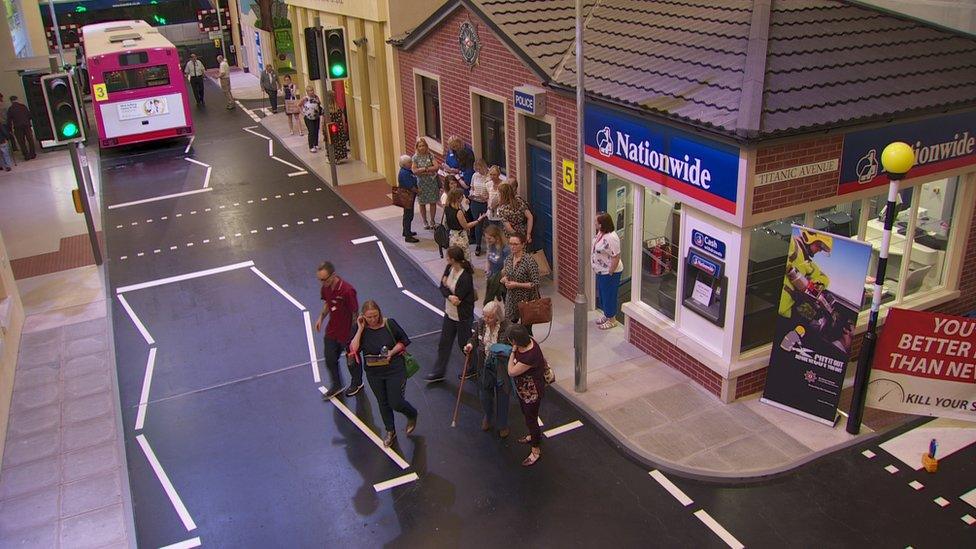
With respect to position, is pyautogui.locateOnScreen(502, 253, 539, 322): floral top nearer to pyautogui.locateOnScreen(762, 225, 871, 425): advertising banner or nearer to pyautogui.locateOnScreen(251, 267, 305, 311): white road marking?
pyautogui.locateOnScreen(762, 225, 871, 425): advertising banner

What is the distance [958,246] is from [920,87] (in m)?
2.29

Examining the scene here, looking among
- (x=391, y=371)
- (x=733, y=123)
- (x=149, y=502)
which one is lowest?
(x=149, y=502)

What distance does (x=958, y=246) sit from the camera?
32.6 feet

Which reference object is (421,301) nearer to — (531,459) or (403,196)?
(403,196)

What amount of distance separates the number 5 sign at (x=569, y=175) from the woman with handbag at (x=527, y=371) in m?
3.61

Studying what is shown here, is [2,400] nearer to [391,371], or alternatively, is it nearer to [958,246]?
[391,371]

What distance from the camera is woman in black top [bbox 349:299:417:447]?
27.0 ft

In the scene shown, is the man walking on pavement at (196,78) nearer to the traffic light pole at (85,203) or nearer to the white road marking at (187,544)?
the traffic light pole at (85,203)

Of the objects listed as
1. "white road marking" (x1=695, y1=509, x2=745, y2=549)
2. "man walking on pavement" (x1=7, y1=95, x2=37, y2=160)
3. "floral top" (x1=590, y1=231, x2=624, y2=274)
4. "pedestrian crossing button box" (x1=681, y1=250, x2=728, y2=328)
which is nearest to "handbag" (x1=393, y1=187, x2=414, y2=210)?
"floral top" (x1=590, y1=231, x2=624, y2=274)

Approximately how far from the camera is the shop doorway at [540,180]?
12.0 metres

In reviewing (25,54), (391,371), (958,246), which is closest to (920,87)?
(958,246)

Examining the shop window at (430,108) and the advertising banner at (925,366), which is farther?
the shop window at (430,108)

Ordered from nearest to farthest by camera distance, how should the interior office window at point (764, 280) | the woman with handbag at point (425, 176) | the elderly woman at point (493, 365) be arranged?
the elderly woman at point (493, 365)
the interior office window at point (764, 280)
the woman with handbag at point (425, 176)

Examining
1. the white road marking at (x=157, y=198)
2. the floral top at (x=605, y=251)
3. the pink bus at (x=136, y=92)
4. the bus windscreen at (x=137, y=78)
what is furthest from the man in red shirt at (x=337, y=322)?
the bus windscreen at (x=137, y=78)
